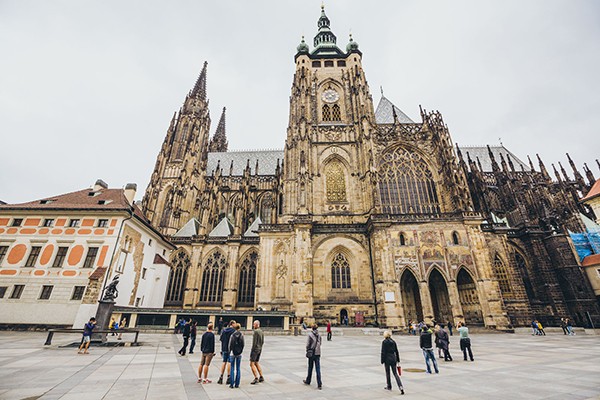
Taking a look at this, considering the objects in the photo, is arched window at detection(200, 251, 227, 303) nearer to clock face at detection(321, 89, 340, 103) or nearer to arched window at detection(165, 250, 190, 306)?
arched window at detection(165, 250, 190, 306)

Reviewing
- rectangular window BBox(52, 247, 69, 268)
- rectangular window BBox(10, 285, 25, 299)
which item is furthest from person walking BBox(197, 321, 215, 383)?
rectangular window BBox(10, 285, 25, 299)

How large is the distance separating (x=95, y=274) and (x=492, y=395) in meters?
21.8

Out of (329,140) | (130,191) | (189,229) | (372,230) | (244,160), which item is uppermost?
(244,160)

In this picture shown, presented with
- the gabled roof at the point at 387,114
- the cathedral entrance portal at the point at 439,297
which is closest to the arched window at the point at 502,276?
the cathedral entrance portal at the point at 439,297

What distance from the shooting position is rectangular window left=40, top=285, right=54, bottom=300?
59.2 feet

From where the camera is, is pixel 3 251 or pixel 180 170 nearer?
pixel 3 251

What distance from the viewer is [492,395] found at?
5438mm

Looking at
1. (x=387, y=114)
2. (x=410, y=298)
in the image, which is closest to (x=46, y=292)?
(x=410, y=298)

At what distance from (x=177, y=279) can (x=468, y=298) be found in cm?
2922

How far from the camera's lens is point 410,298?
24.0 m

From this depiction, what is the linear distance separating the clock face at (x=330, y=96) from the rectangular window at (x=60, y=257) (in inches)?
1170

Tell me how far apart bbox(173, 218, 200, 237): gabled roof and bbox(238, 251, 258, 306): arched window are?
745cm

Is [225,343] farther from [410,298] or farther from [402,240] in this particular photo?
[410,298]

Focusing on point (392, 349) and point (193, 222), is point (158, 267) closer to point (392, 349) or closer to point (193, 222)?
point (193, 222)
